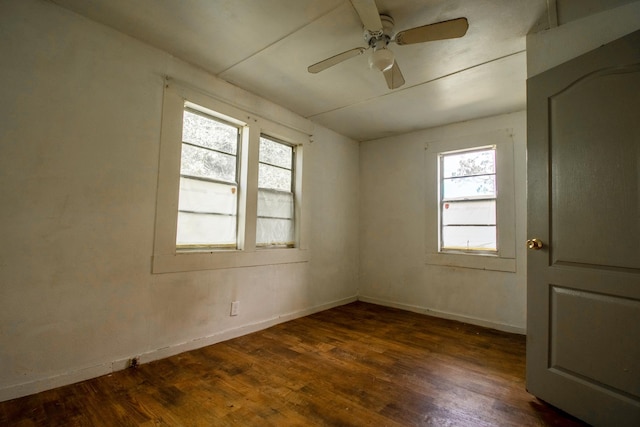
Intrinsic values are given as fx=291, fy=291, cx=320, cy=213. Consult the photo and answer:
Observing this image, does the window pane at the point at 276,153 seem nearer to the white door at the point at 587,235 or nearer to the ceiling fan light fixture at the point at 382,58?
the ceiling fan light fixture at the point at 382,58

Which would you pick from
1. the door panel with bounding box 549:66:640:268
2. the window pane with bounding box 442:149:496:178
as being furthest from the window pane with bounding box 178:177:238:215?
the window pane with bounding box 442:149:496:178

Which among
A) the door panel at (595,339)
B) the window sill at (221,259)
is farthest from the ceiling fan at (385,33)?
the window sill at (221,259)

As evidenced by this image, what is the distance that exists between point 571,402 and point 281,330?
242cm

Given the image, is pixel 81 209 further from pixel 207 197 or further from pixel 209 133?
pixel 209 133

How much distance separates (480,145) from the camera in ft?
12.0

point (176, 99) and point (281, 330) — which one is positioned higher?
point (176, 99)

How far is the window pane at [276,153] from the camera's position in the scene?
344 centimetres

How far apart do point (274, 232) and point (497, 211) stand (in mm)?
2709

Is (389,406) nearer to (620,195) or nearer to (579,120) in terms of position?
(620,195)

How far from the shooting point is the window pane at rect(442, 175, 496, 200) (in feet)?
11.9

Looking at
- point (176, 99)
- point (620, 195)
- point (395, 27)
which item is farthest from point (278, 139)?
point (620, 195)

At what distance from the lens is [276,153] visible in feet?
11.8

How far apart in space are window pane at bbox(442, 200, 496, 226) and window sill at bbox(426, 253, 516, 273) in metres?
0.42

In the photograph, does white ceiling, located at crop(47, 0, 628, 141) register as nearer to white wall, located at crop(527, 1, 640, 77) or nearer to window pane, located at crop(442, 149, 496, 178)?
white wall, located at crop(527, 1, 640, 77)
